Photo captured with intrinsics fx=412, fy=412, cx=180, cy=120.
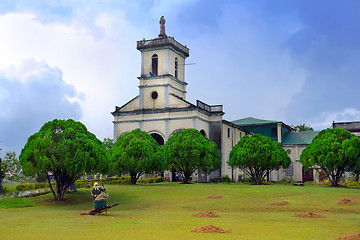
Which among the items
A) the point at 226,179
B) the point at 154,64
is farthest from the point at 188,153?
the point at 154,64

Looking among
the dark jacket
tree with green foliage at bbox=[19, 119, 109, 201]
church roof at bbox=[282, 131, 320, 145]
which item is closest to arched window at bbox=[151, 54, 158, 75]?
tree with green foliage at bbox=[19, 119, 109, 201]

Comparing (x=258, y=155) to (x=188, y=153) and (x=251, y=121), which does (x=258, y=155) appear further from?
(x=251, y=121)

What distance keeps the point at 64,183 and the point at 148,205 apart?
234 inches

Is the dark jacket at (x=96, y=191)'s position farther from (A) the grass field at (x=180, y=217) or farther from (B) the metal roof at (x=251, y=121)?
(B) the metal roof at (x=251, y=121)

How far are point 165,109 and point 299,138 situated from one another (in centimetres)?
2809

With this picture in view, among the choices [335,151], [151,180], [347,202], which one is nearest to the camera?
[347,202]

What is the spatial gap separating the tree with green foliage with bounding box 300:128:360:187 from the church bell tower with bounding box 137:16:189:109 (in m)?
18.4

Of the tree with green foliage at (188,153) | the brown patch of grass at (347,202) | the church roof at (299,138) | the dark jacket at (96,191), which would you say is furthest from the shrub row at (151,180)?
the church roof at (299,138)

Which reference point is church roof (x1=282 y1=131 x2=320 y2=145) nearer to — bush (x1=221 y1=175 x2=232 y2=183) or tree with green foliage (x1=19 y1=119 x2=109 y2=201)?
bush (x1=221 y1=175 x2=232 y2=183)

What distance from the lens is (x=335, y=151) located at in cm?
3609

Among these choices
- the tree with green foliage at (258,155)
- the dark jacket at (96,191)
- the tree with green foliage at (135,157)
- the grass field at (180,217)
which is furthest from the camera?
the tree with green foliage at (258,155)

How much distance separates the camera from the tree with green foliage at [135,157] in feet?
116

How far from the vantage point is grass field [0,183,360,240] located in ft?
41.5

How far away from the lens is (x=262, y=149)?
39250 millimetres
